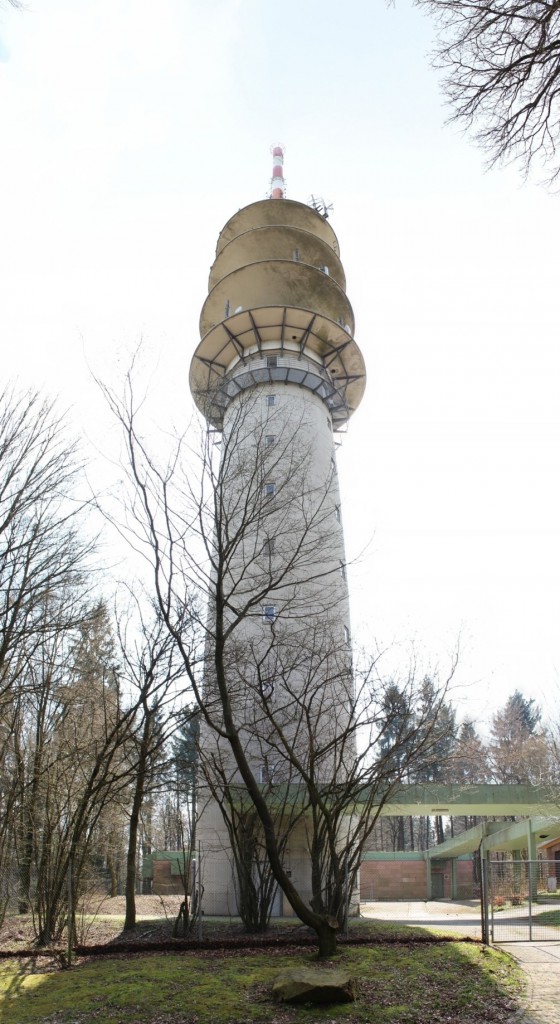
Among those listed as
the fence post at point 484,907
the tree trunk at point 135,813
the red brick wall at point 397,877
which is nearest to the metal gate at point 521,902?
the fence post at point 484,907

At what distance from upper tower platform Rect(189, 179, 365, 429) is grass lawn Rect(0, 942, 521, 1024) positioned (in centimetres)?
1439

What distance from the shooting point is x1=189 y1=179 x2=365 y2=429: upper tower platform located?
2177 centimetres

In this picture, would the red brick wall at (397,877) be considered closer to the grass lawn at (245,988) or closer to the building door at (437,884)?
the building door at (437,884)

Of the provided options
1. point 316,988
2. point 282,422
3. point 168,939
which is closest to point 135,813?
point 168,939

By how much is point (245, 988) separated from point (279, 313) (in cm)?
1769

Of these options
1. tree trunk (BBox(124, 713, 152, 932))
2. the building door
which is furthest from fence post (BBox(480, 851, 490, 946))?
the building door

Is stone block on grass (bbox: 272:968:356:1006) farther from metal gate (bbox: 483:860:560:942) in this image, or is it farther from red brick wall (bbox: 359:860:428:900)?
red brick wall (bbox: 359:860:428:900)

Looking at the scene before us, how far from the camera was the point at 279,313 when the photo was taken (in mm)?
21547

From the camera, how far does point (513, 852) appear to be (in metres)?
31.2

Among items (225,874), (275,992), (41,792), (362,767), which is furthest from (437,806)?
(275,992)

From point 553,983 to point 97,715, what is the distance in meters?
9.94

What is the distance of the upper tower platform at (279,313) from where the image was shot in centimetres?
2177

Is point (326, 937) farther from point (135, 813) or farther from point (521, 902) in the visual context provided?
point (521, 902)

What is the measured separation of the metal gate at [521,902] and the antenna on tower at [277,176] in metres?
23.4
